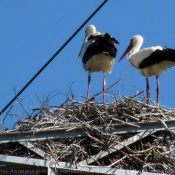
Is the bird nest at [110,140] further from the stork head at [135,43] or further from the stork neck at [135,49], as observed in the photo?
the stork head at [135,43]

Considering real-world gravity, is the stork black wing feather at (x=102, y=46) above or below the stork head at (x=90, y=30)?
below

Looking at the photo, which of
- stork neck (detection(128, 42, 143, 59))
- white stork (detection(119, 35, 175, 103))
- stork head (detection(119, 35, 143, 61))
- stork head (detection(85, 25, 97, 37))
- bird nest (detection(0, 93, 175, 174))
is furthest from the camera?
stork head (detection(85, 25, 97, 37))

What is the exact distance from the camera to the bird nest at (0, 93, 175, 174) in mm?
8398

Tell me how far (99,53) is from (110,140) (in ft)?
13.0

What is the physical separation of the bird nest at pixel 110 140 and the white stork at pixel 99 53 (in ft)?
10.3

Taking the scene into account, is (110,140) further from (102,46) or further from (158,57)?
(158,57)

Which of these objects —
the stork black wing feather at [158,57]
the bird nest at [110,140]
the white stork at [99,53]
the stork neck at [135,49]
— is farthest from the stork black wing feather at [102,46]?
the bird nest at [110,140]

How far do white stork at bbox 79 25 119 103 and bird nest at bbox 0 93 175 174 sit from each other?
315cm

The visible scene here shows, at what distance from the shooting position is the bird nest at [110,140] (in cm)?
840

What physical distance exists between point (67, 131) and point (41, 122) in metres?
0.52

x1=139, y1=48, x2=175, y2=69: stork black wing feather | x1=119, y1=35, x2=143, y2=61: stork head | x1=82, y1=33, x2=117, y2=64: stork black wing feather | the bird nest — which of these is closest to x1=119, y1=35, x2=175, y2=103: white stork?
x1=139, y1=48, x2=175, y2=69: stork black wing feather

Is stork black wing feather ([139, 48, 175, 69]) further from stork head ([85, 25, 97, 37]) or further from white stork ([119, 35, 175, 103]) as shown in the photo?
stork head ([85, 25, 97, 37])

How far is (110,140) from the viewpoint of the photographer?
8.50 meters

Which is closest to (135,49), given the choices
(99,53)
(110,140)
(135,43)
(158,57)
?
(135,43)
